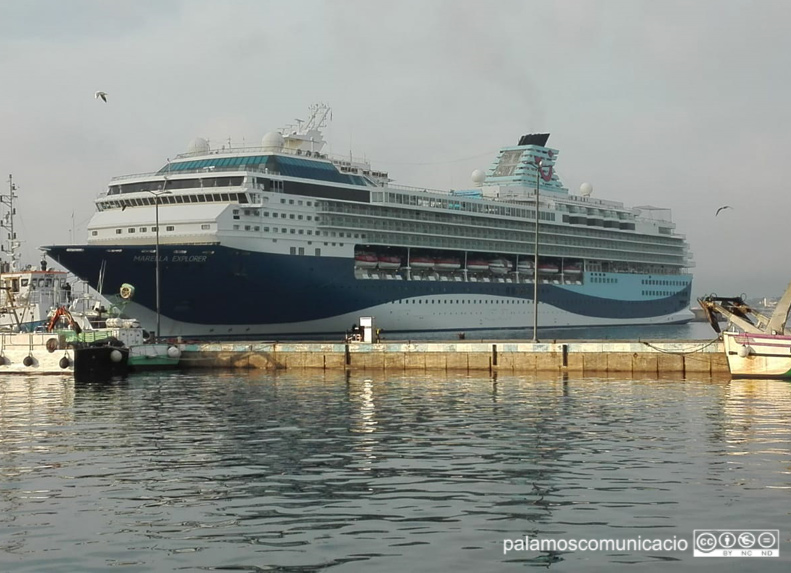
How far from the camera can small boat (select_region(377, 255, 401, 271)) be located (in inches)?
3221

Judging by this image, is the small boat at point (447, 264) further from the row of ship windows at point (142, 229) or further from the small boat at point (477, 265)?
the row of ship windows at point (142, 229)

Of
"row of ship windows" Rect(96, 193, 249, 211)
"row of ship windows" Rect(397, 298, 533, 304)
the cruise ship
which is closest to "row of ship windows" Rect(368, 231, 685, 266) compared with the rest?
the cruise ship

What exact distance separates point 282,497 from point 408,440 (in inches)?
301

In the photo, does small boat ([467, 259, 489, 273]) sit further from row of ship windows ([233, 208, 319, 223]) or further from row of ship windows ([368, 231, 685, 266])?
row of ship windows ([233, 208, 319, 223])

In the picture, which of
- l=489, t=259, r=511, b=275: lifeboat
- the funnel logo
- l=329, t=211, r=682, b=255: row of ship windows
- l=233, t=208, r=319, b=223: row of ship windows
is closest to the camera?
the funnel logo

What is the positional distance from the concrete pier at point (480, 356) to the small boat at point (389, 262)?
27.5 metres

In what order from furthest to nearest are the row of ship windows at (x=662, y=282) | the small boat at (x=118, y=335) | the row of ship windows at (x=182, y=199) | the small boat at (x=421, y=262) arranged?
the row of ship windows at (x=662, y=282) → the small boat at (x=421, y=262) → the row of ship windows at (x=182, y=199) → the small boat at (x=118, y=335)

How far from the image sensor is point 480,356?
50.4 m

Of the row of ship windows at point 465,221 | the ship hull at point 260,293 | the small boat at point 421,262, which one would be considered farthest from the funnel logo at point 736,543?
the small boat at point 421,262

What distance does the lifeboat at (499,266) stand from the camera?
9444 cm

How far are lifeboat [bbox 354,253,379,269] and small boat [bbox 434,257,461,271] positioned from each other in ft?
26.9

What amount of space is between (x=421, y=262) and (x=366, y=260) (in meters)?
7.38

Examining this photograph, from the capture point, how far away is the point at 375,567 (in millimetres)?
13805

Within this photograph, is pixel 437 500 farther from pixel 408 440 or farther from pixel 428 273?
A: pixel 428 273
